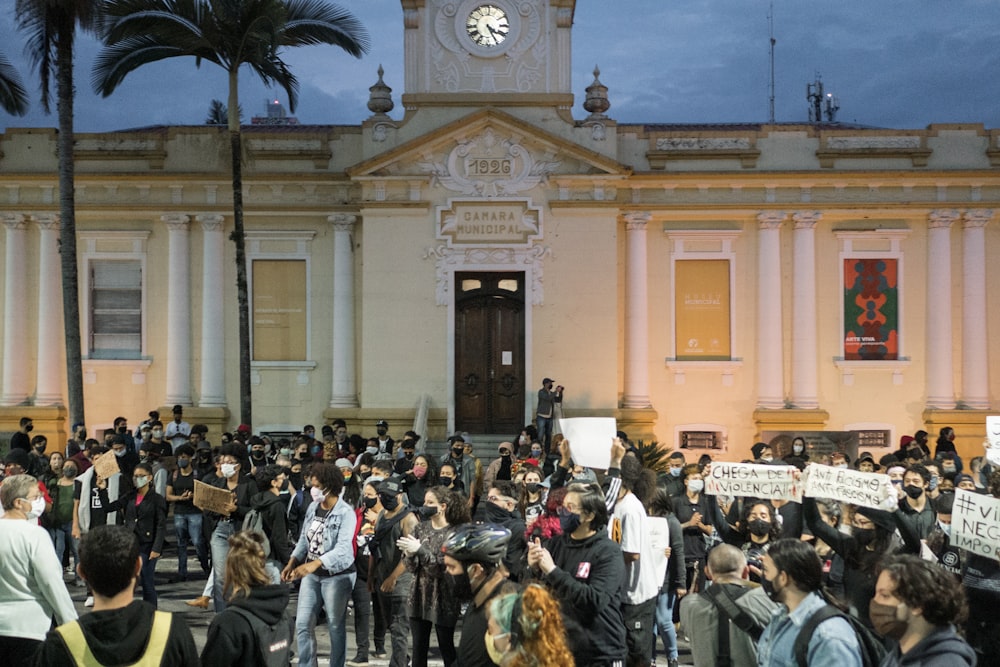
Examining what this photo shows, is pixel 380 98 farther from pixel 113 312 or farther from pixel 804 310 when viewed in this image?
pixel 804 310

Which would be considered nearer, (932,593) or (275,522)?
(932,593)

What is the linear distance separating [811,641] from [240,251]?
700 inches

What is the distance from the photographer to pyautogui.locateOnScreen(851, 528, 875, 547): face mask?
7.28 metres

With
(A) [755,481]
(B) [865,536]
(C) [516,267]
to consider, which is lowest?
(B) [865,536]

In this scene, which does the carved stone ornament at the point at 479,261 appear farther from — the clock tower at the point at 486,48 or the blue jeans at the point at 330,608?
the blue jeans at the point at 330,608

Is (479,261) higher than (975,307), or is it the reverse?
(479,261)

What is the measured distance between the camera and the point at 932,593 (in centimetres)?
462

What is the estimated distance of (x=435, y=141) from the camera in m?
21.8

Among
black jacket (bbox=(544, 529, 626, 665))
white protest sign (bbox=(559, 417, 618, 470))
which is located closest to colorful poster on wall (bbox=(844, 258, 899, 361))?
white protest sign (bbox=(559, 417, 618, 470))

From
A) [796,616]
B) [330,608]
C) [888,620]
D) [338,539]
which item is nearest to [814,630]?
[796,616]

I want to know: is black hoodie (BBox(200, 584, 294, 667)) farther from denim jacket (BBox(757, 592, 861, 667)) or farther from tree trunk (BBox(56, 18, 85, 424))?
tree trunk (BBox(56, 18, 85, 424))

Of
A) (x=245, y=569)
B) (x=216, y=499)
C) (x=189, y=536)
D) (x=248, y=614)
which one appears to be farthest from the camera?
(x=189, y=536)

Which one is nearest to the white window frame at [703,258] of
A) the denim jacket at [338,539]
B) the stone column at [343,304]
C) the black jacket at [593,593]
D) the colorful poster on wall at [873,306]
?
the colorful poster on wall at [873,306]

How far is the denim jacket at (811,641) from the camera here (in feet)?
16.3
